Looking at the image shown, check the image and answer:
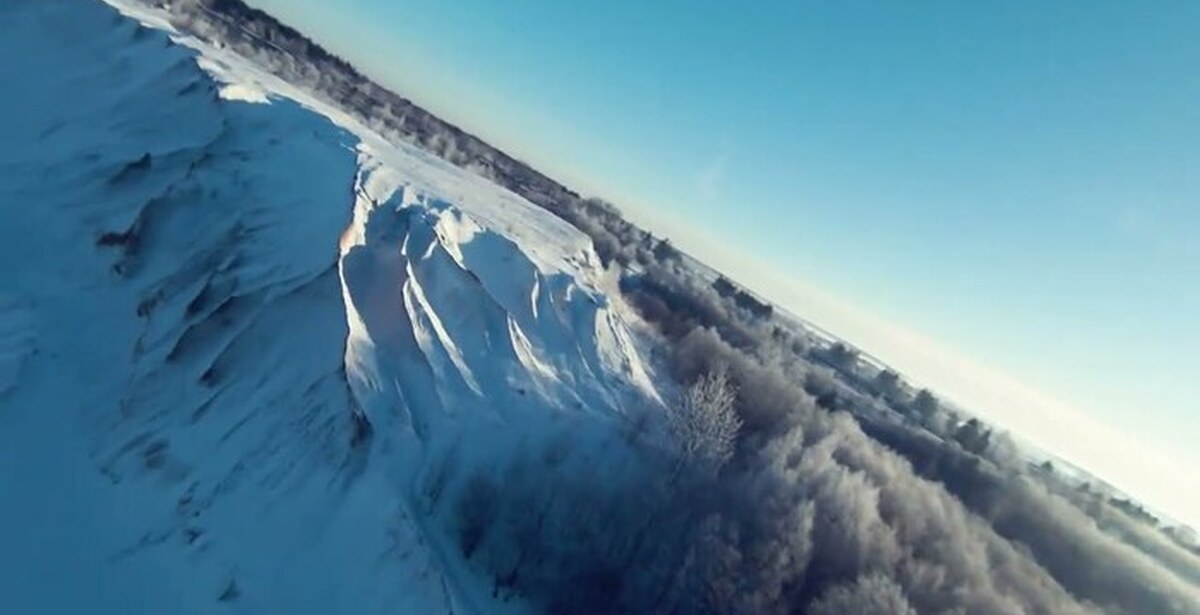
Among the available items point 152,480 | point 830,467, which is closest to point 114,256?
point 152,480

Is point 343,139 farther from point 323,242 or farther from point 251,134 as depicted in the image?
point 323,242

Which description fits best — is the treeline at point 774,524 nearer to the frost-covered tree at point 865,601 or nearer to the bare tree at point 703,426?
the frost-covered tree at point 865,601

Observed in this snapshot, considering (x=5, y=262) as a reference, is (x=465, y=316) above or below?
above

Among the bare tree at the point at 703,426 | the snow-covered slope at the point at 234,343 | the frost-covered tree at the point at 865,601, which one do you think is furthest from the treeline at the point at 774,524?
the snow-covered slope at the point at 234,343

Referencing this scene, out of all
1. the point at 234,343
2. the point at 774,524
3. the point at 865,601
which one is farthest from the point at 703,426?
the point at 234,343

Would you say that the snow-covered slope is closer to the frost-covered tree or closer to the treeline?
the treeline

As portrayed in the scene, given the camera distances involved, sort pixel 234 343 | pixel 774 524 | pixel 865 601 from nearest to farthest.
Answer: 1. pixel 234 343
2. pixel 865 601
3. pixel 774 524

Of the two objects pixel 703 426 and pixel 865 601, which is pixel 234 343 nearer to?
pixel 703 426
